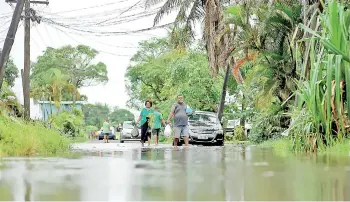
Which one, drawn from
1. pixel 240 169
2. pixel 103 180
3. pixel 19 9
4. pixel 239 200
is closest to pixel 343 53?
pixel 240 169

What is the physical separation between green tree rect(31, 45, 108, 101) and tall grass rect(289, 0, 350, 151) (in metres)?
62.3

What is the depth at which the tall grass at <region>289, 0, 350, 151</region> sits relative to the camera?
1127 centimetres

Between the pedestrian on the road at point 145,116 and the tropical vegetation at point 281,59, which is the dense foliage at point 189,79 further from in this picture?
the pedestrian on the road at point 145,116

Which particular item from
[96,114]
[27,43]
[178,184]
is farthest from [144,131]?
[96,114]

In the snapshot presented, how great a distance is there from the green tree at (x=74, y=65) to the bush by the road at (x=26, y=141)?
191ft

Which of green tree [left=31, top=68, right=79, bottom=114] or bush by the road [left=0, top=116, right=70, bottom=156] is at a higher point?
green tree [left=31, top=68, right=79, bottom=114]

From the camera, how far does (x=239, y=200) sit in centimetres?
488

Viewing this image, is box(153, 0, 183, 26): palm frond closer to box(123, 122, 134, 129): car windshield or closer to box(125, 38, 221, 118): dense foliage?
box(125, 38, 221, 118): dense foliage

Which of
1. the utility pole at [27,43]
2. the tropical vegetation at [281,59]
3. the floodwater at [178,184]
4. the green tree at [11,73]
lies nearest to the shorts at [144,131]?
the tropical vegetation at [281,59]

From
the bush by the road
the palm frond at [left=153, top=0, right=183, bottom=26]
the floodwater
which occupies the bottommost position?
the floodwater

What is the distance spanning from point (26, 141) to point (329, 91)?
21.1 feet

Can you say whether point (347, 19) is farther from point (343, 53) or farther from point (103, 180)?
point (103, 180)

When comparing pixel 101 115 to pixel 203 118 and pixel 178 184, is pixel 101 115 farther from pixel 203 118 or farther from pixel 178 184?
pixel 178 184

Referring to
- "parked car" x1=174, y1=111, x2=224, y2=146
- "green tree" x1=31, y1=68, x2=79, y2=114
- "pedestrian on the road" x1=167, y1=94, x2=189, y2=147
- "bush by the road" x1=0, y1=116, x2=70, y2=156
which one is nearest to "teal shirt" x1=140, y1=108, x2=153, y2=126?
"pedestrian on the road" x1=167, y1=94, x2=189, y2=147
